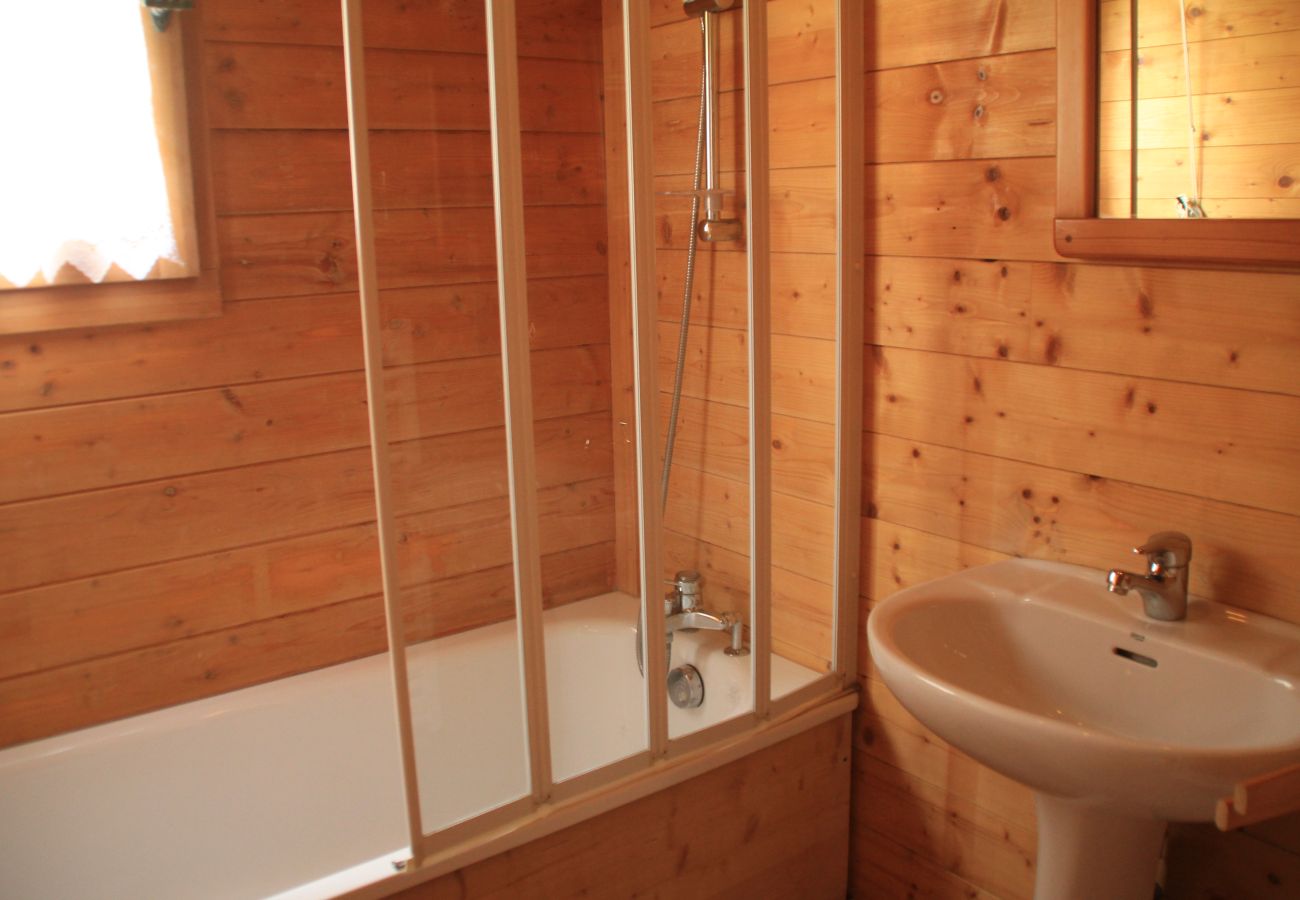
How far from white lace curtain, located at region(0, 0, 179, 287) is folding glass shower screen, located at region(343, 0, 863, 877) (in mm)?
727

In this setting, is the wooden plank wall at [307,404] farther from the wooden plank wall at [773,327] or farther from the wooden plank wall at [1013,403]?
the wooden plank wall at [1013,403]

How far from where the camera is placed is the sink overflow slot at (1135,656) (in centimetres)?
152

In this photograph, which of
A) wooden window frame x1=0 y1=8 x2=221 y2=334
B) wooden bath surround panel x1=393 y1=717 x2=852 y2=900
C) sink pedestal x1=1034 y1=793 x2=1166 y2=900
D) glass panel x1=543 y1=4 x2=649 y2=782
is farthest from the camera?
wooden window frame x1=0 y1=8 x2=221 y2=334

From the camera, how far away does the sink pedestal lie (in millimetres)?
1514

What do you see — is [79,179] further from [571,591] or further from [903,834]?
[903,834]

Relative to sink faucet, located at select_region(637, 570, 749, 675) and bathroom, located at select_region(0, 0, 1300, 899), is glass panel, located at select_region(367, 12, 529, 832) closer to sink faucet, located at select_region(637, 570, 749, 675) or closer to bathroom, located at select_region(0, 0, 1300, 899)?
bathroom, located at select_region(0, 0, 1300, 899)

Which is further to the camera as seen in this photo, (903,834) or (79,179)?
(903,834)

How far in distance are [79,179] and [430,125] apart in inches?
32.4

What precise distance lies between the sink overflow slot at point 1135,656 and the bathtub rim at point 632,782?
65cm

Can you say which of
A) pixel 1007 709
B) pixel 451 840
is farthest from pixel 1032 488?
pixel 451 840

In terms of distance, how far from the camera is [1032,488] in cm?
180

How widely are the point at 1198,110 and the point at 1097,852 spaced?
100cm

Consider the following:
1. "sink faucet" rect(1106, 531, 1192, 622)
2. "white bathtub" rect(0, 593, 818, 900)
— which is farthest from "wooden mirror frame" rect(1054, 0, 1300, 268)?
"white bathtub" rect(0, 593, 818, 900)

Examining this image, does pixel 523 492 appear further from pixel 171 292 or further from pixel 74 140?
pixel 74 140
